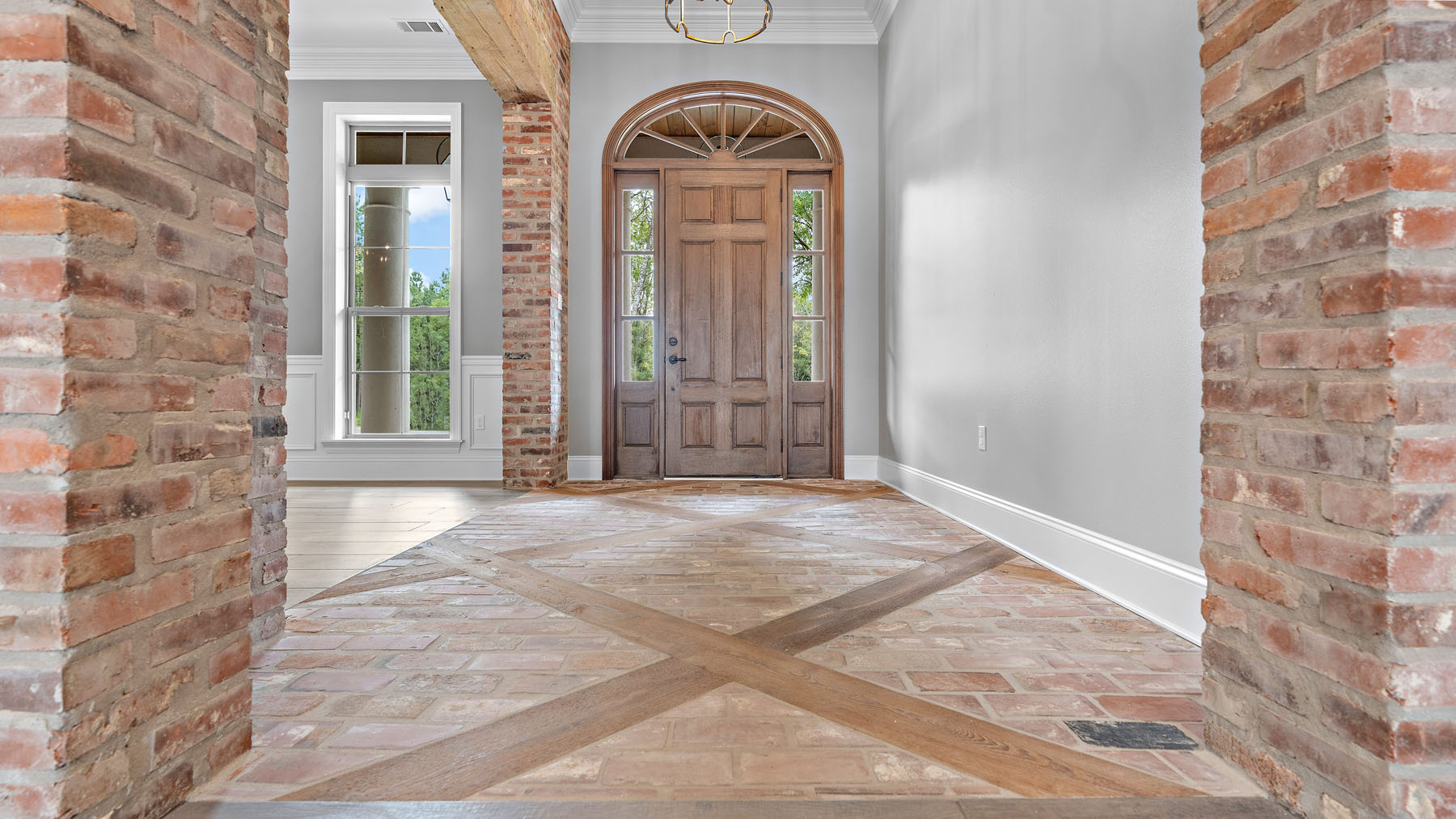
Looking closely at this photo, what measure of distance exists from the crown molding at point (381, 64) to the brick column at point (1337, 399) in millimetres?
5292

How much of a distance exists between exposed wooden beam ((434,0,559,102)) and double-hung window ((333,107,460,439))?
123 centimetres

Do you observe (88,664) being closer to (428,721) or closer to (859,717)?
(428,721)

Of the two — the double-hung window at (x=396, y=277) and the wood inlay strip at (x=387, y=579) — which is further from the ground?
the double-hung window at (x=396, y=277)

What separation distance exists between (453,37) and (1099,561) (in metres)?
5.29

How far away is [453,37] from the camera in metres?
5.00

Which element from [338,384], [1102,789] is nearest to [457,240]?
[338,384]

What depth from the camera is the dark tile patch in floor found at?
1162mm

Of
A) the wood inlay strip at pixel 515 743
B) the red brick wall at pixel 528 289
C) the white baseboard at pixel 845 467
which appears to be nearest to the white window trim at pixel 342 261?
the red brick wall at pixel 528 289

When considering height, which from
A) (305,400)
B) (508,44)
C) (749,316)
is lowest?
(305,400)

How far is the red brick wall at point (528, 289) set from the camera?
455 centimetres

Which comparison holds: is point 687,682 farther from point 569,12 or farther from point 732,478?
point 569,12

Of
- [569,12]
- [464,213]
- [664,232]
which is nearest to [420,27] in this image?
[569,12]

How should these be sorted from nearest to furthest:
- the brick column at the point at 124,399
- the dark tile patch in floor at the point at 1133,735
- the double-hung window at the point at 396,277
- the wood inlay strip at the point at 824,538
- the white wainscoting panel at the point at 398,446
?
1. the brick column at the point at 124,399
2. the dark tile patch in floor at the point at 1133,735
3. the wood inlay strip at the point at 824,538
4. the white wainscoting panel at the point at 398,446
5. the double-hung window at the point at 396,277

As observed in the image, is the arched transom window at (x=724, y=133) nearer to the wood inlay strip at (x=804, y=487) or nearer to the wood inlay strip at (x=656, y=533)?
the wood inlay strip at (x=804, y=487)
